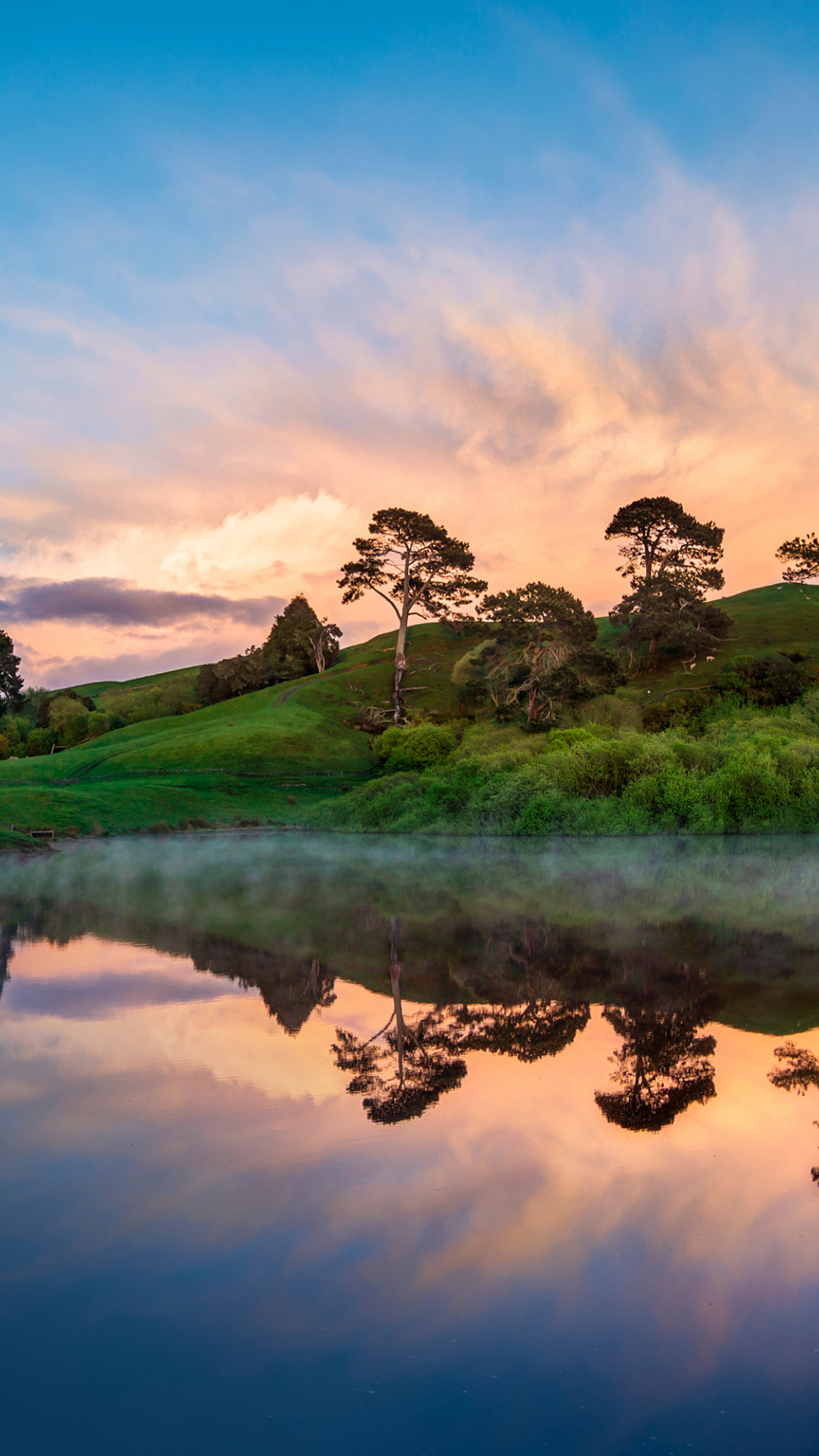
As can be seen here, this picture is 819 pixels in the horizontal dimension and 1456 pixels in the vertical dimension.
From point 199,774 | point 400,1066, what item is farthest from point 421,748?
point 400,1066

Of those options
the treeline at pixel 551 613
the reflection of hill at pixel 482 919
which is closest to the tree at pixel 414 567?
the treeline at pixel 551 613

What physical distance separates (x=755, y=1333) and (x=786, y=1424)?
48 centimetres

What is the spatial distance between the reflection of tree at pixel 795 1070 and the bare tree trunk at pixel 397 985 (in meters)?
2.92

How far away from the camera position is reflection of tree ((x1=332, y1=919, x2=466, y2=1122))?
21.0 feet

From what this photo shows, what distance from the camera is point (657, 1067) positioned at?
7.08 metres

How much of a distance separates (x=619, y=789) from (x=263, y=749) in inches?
1104

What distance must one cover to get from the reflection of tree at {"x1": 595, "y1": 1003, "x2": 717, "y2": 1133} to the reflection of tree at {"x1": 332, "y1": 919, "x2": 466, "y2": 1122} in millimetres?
1256

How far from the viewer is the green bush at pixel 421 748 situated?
145 ft

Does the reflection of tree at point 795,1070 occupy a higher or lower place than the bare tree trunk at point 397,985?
higher

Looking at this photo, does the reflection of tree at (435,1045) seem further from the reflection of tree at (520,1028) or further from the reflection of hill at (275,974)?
the reflection of hill at (275,974)

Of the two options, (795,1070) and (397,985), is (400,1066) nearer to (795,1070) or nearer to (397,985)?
(397,985)

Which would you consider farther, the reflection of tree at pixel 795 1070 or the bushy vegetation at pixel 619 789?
the bushy vegetation at pixel 619 789

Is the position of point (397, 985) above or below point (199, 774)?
below

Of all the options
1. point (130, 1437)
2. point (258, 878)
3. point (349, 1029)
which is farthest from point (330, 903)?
point (130, 1437)
